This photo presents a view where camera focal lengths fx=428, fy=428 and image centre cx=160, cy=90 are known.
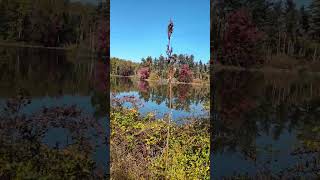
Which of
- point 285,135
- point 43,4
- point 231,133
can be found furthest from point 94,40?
point 285,135

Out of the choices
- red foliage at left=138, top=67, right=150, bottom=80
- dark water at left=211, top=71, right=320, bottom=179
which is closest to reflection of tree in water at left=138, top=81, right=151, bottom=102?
red foliage at left=138, top=67, right=150, bottom=80

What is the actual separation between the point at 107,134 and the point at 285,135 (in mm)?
1740

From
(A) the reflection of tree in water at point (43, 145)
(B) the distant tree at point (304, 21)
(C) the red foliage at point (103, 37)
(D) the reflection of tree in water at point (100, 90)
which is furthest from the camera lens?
(B) the distant tree at point (304, 21)

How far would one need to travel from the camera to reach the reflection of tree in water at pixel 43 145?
11.7 ft

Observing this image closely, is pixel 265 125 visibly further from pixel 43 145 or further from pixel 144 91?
pixel 43 145

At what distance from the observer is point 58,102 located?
4.02 metres

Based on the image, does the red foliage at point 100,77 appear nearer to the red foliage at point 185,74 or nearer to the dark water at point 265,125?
the red foliage at point 185,74

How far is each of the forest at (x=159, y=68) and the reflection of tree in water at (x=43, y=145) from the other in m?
0.75

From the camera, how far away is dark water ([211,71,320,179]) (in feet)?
13.1

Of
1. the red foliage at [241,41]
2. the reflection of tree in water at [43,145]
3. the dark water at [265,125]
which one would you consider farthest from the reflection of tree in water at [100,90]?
the red foliage at [241,41]

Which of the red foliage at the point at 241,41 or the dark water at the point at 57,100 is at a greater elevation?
the red foliage at the point at 241,41

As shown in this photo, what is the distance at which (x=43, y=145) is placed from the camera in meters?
3.72

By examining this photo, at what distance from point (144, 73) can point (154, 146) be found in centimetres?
85

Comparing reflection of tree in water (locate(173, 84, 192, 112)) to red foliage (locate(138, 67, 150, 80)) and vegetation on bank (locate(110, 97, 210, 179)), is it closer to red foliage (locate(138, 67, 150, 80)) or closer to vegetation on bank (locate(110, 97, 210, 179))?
vegetation on bank (locate(110, 97, 210, 179))
